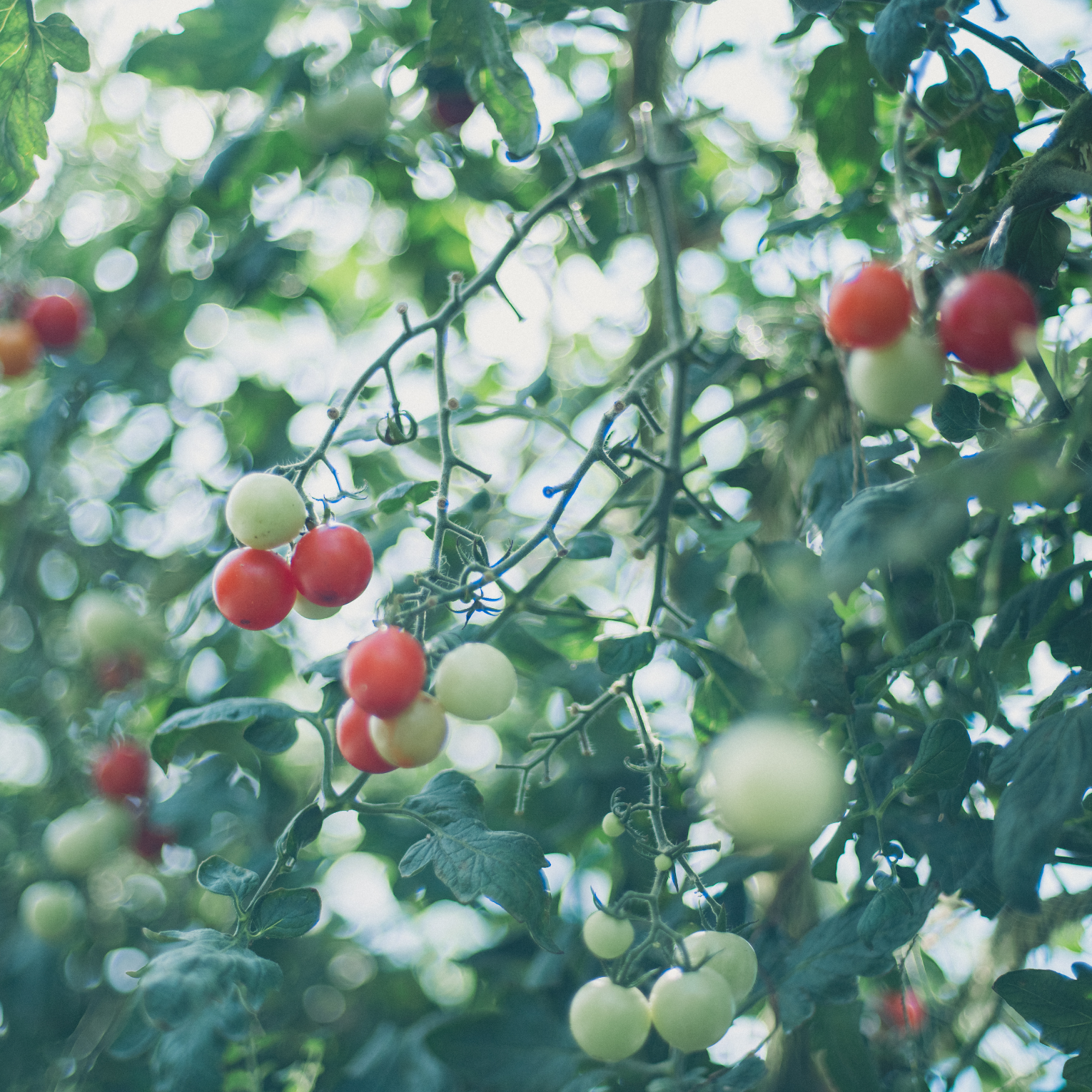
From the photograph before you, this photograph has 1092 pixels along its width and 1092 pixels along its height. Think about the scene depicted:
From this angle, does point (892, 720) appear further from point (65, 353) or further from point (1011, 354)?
Answer: point (65, 353)

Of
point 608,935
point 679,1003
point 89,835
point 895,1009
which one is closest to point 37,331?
point 89,835

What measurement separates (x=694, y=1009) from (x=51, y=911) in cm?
147

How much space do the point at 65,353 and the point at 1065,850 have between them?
2.03 metres

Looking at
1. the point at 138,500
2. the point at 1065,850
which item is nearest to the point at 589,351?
the point at 138,500

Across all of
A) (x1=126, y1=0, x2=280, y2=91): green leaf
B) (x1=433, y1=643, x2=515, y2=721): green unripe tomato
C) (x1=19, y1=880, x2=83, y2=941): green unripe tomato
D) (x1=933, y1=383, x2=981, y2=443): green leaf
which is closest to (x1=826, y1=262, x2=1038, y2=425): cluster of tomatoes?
(x1=933, y1=383, x2=981, y2=443): green leaf

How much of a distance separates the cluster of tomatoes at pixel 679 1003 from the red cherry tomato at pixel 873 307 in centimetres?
54

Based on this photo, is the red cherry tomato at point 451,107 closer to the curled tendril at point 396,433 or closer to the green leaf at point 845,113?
the green leaf at point 845,113

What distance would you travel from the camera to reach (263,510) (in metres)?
0.82

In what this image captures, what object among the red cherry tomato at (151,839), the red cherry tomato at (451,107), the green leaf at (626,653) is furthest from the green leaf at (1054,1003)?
the red cherry tomato at (151,839)

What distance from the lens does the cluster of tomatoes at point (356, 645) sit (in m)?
0.75

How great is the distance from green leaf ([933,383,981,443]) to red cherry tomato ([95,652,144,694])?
67.7 inches

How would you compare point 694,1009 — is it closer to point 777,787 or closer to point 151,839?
point 777,787

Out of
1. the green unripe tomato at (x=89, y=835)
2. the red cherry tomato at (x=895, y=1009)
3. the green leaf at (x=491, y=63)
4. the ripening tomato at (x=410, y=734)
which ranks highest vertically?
the green leaf at (x=491, y=63)

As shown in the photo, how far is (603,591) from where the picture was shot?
1954 millimetres
